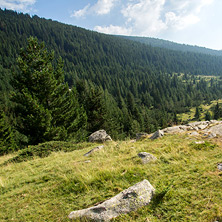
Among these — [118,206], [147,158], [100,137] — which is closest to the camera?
[118,206]

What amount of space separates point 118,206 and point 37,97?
17782 mm

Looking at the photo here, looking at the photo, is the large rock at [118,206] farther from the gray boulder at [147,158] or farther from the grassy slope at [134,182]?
the gray boulder at [147,158]

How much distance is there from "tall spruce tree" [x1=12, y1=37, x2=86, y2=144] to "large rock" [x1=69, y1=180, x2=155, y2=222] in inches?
575

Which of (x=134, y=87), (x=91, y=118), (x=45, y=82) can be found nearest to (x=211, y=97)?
(x=134, y=87)

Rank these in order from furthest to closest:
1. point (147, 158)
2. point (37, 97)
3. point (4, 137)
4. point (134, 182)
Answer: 1. point (4, 137)
2. point (37, 97)
3. point (147, 158)
4. point (134, 182)

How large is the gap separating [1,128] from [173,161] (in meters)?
36.2

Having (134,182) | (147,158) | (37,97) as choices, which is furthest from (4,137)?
(134,182)

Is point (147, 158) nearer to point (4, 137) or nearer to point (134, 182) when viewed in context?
point (134, 182)

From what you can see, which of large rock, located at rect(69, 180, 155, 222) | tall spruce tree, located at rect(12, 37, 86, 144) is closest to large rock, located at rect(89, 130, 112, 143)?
tall spruce tree, located at rect(12, 37, 86, 144)

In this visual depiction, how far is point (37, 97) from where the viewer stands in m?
17.9

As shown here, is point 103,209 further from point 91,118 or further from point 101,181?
point 91,118

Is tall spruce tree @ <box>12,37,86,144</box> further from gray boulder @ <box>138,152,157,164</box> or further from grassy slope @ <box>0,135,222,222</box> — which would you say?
gray boulder @ <box>138,152,157,164</box>

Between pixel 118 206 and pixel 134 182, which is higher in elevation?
pixel 118 206

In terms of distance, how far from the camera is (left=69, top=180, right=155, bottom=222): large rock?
3.61 metres
